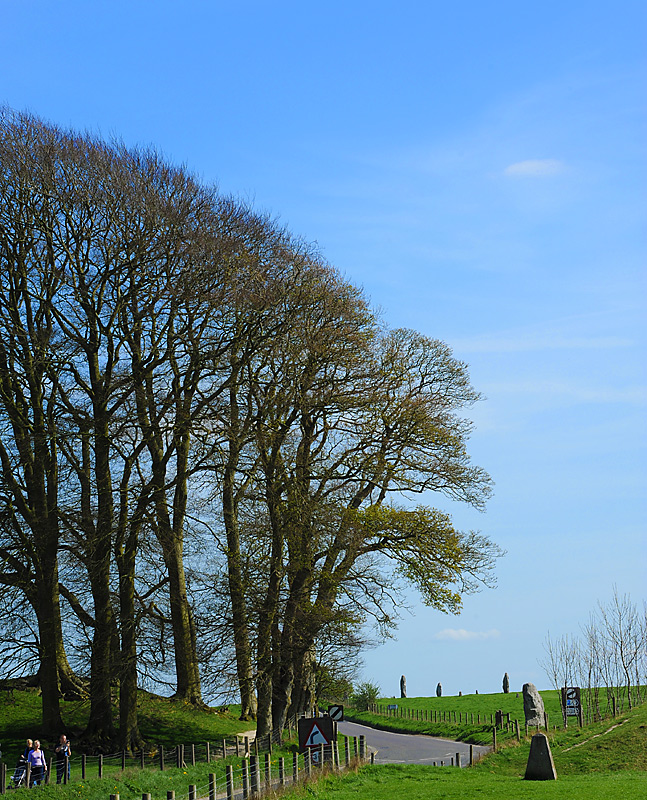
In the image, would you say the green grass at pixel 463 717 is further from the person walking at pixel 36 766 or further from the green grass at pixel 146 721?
the person walking at pixel 36 766

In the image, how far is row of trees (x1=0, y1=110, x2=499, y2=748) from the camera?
27641 millimetres

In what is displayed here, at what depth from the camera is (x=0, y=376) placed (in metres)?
28.4

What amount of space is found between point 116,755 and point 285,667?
605cm

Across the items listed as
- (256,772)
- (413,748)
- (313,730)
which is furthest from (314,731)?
(413,748)

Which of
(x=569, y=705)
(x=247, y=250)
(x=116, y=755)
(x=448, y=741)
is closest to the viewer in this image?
(x=116, y=755)

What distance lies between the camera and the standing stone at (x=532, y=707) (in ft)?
124

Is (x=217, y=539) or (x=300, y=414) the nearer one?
(x=217, y=539)

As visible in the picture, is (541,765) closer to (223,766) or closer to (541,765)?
(541,765)

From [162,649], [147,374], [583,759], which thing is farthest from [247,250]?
[583,759]

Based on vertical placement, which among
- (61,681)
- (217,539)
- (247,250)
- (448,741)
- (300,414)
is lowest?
(448,741)

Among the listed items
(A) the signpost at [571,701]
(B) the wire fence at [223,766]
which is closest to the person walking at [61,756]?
(B) the wire fence at [223,766]

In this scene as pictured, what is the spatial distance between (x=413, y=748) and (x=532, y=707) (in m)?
5.52

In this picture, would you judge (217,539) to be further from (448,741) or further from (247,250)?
(448,741)

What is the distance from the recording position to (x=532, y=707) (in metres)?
38.0
